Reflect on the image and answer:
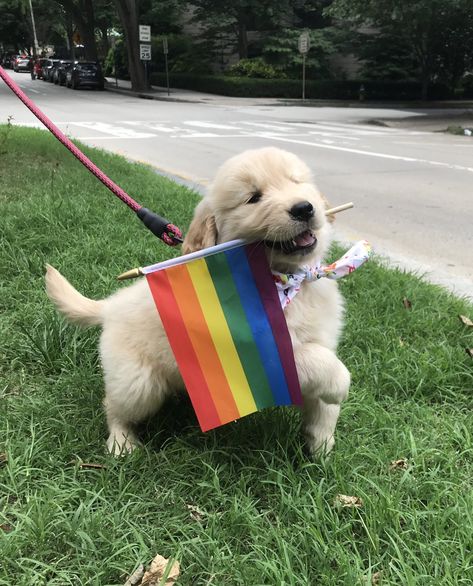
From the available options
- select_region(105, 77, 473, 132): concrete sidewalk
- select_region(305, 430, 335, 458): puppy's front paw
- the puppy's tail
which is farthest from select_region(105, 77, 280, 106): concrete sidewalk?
select_region(305, 430, 335, 458): puppy's front paw

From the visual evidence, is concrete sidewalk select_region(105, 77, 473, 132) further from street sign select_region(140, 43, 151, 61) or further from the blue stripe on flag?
the blue stripe on flag

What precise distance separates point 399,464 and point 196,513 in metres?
0.82

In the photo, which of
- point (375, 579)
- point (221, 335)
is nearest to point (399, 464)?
point (375, 579)

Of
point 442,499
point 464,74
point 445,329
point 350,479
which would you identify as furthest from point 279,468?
point 464,74

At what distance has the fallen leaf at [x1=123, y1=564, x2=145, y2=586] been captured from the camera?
1.56m

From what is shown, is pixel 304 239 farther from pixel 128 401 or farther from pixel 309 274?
pixel 128 401

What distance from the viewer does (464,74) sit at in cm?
3312

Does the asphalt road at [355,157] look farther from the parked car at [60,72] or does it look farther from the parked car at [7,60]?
the parked car at [7,60]

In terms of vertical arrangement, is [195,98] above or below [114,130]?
below

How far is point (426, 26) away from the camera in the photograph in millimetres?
24000

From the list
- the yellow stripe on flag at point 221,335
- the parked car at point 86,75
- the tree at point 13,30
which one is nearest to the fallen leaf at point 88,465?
the yellow stripe on flag at point 221,335

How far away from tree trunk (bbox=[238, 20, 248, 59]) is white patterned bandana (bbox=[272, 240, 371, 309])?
38.5m

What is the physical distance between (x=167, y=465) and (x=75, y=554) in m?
0.49

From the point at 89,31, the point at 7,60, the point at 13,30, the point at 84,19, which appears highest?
the point at 13,30
